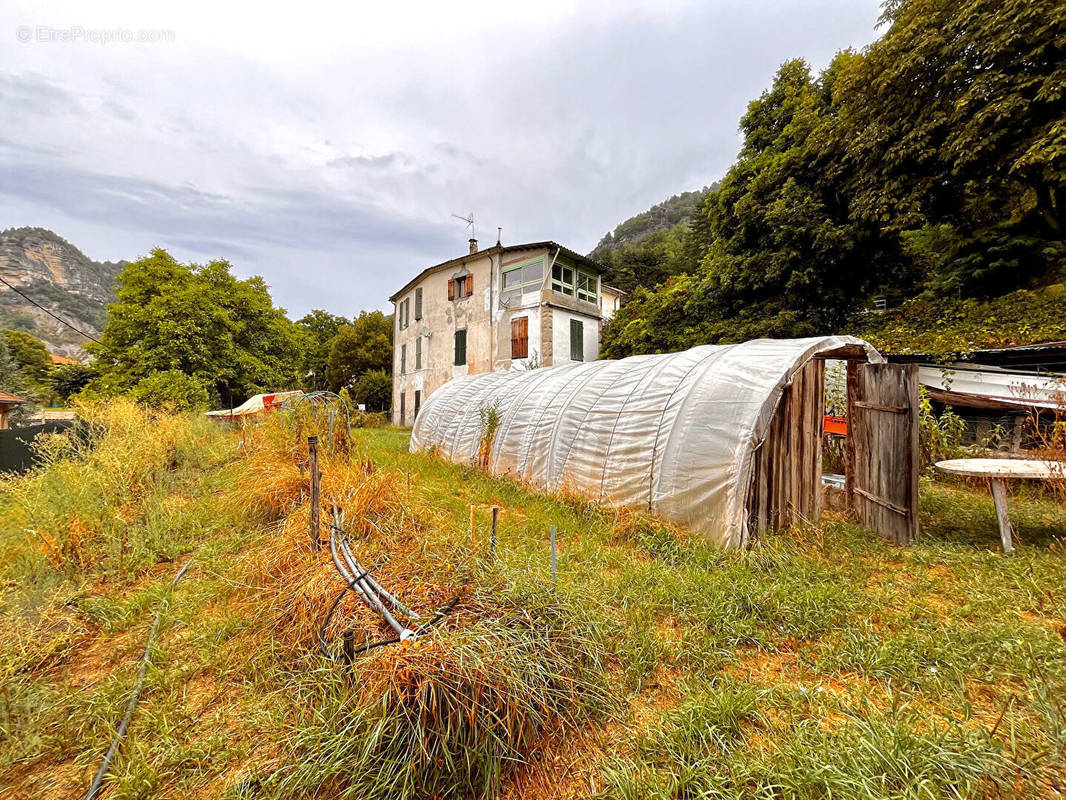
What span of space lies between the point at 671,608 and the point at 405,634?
7.20 feet

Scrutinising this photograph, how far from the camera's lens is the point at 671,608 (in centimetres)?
302

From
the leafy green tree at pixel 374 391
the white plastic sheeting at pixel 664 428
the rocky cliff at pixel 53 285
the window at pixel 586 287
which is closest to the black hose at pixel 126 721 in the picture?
the white plastic sheeting at pixel 664 428

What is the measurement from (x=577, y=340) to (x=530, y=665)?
15638mm

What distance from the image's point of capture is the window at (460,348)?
17.5 meters

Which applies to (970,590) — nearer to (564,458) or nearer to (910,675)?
(910,675)

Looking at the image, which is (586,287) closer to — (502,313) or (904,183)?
(502,313)

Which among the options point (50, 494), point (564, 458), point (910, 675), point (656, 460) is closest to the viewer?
point (910, 675)

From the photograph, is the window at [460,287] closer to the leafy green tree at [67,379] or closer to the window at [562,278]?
the window at [562,278]

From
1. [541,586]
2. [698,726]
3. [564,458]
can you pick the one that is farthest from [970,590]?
[564,458]

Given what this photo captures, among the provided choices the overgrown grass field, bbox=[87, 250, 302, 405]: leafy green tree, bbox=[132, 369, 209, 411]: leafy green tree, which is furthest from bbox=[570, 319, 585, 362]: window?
bbox=[87, 250, 302, 405]: leafy green tree

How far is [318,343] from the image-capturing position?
3198 centimetres

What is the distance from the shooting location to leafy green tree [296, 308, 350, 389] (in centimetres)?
3020

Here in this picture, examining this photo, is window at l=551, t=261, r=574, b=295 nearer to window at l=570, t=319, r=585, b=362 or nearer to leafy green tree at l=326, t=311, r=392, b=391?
window at l=570, t=319, r=585, b=362

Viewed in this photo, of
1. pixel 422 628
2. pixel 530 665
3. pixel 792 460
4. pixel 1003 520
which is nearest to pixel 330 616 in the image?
pixel 422 628
